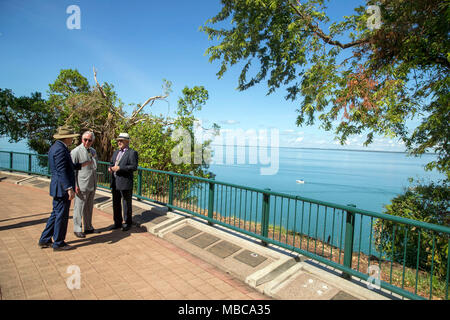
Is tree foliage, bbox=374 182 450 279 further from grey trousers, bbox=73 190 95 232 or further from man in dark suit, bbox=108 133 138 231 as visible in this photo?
grey trousers, bbox=73 190 95 232

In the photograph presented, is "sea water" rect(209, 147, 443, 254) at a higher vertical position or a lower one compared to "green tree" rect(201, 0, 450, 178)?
lower

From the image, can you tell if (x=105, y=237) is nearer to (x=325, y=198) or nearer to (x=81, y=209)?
(x=81, y=209)

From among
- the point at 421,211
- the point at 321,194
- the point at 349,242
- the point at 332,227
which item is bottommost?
the point at 321,194

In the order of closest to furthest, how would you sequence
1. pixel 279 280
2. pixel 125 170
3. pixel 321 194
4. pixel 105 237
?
pixel 279 280 < pixel 105 237 < pixel 125 170 < pixel 321 194

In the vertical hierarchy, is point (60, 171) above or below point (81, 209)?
above

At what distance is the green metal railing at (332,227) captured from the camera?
11.1 feet

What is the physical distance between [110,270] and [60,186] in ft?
5.44

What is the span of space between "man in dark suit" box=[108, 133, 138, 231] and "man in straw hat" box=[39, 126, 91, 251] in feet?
3.57

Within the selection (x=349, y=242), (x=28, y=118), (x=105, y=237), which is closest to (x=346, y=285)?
(x=349, y=242)

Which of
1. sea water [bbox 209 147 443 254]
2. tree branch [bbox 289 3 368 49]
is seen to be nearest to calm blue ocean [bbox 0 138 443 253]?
sea water [bbox 209 147 443 254]

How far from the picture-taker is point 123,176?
5.50 meters

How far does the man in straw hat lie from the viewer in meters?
4.32

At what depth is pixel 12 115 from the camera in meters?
18.4

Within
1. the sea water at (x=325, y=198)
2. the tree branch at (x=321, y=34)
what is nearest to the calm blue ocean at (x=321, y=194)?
the sea water at (x=325, y=198)
